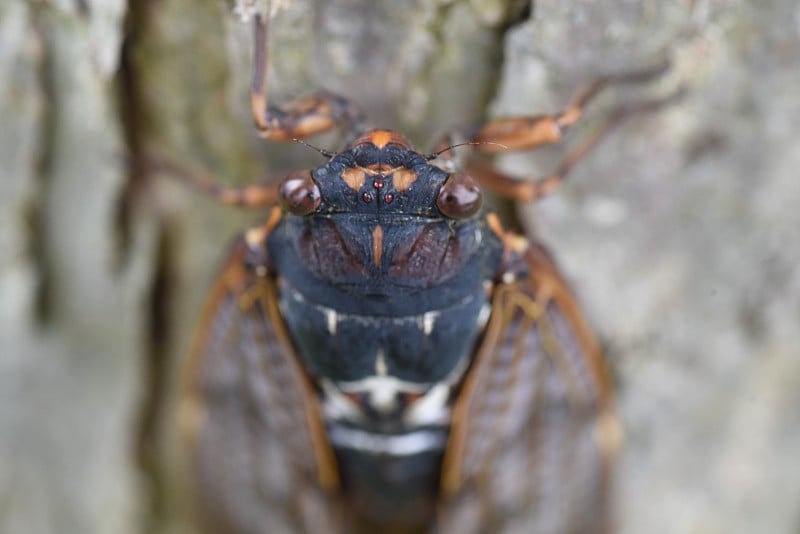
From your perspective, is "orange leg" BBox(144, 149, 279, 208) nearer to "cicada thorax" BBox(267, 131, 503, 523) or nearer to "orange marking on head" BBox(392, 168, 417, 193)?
"cicada thorax" BBox(267, 131, 503, 523)

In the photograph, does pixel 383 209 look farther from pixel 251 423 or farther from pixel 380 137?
pixel 251 423

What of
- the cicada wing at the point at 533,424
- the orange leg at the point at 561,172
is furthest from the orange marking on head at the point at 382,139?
the cicada wing at the point at 533,424

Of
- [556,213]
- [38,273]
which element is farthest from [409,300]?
[38,273]

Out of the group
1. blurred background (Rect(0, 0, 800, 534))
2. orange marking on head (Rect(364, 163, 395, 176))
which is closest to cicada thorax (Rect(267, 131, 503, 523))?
orange marking on head (Rect(364, 163, 395, 176))

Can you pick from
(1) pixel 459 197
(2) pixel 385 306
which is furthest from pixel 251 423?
(1) pixel 459 197

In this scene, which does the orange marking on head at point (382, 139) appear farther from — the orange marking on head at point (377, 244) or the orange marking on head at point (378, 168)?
the orange marking on head at point (377, 244)

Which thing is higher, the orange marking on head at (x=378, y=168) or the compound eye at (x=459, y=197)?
the orange marking on head at (x=378, y=168)
